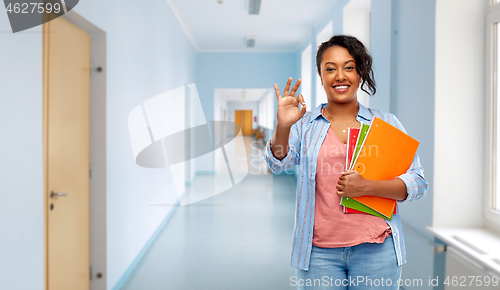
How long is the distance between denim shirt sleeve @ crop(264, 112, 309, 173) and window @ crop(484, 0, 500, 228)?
1532 millimetres

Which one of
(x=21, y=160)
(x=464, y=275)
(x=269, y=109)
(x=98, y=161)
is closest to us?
(x=21, y=160)

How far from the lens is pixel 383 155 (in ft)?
3.51

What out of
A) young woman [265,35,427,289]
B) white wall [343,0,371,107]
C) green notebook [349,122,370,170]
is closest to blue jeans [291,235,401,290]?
young woman [265,35,427,289]

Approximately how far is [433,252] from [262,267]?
1.53 m

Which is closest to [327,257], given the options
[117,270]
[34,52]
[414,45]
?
[34,52]

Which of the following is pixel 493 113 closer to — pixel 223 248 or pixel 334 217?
pixel 334 217

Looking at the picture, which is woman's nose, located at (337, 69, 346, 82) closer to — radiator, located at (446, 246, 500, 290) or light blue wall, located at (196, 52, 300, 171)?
radiator, located at (446, 246, 500, 290)

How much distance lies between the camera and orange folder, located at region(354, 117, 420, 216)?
1.04 m

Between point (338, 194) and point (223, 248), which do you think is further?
point (223, 248)

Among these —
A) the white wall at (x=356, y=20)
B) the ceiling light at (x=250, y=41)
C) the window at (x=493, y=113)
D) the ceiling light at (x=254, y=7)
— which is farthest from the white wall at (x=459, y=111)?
the ceiling light at (x=250, y=41)

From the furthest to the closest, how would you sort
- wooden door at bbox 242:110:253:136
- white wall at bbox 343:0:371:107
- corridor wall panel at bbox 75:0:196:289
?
wooden door at bbox 242:110:253:136 → white wall at bbox 343:0:371:107 → corridor wall panel at bbox 75:0:196:289

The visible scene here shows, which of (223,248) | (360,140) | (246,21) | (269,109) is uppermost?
(246,21)

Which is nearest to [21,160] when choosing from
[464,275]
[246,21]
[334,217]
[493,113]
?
[334,217]

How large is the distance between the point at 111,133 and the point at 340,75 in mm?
1993
